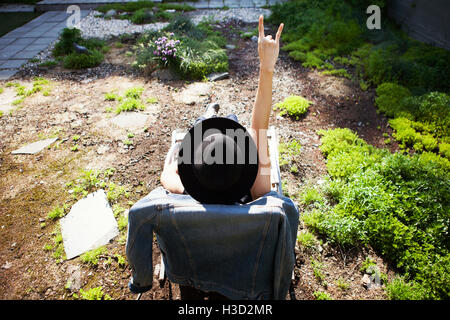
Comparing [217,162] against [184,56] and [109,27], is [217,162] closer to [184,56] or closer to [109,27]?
[184,56]

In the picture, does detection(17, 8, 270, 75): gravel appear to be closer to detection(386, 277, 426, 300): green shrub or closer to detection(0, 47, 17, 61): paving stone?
detection(0, 47, 17, 61): paving stone

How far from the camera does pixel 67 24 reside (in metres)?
8.07

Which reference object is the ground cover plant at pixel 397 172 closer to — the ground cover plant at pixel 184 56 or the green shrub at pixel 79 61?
the ground cover plant at pixel 184 56

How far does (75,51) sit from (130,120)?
3.08 metres

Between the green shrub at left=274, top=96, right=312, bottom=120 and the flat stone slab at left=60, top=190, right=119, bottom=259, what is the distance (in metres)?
3.08

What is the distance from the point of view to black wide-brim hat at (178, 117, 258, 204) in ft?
4.62

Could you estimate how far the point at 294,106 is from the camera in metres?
4.46

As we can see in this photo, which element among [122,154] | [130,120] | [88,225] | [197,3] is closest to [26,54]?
[130,120]

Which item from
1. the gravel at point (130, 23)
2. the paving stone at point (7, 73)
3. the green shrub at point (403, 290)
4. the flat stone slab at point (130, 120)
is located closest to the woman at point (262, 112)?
the green shrub at point (403, 290)

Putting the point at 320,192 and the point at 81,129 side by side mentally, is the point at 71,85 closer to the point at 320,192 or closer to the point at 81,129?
the point at 81,129

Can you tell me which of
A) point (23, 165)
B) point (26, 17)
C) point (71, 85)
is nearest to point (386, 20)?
point (71, 85)

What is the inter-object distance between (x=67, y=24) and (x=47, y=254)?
317 inches

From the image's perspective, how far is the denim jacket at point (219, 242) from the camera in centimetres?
140

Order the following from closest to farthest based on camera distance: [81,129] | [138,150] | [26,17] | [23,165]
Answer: [23,165]
[138,150]
[81,129]
[26,17]
